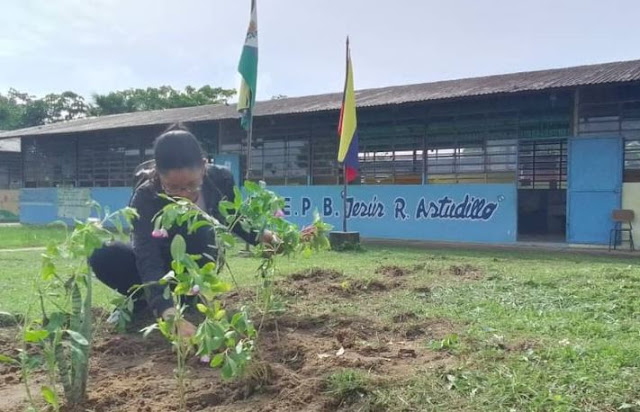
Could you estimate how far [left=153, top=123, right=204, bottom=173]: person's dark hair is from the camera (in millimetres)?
2646

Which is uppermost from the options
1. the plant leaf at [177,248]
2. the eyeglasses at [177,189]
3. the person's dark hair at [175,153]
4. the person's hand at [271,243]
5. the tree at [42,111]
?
the tree at [42,111]

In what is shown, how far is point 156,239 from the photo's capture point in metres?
2.76

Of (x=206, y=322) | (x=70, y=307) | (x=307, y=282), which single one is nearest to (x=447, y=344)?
(x=206, y=322)

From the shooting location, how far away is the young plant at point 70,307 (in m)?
1.75

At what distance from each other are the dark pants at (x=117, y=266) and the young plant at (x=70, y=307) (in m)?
1.04

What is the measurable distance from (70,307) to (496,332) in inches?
76.0

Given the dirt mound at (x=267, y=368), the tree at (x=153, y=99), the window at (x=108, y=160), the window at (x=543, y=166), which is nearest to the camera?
the dirt mound at (x=267, y=368)

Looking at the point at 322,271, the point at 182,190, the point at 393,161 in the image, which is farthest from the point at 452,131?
the point at 182,190

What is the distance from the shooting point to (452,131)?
13977 mm

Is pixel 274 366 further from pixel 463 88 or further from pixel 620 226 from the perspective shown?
pixel 463 88

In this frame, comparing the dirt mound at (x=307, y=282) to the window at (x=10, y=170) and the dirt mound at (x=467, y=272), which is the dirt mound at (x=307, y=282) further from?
the window at (x=10, y=170)

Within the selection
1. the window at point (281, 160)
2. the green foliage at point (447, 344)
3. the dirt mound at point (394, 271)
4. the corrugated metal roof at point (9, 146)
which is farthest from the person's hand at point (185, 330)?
the corrugated metal roof at point (9, 146)

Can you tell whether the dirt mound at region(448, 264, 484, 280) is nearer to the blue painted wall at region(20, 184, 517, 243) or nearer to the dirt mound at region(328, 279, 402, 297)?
the dirt mound at region(328, 279, 402, 297)

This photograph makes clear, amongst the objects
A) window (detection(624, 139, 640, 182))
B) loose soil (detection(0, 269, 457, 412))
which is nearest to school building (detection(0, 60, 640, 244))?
window (detection(624, 139, 640, 182))
